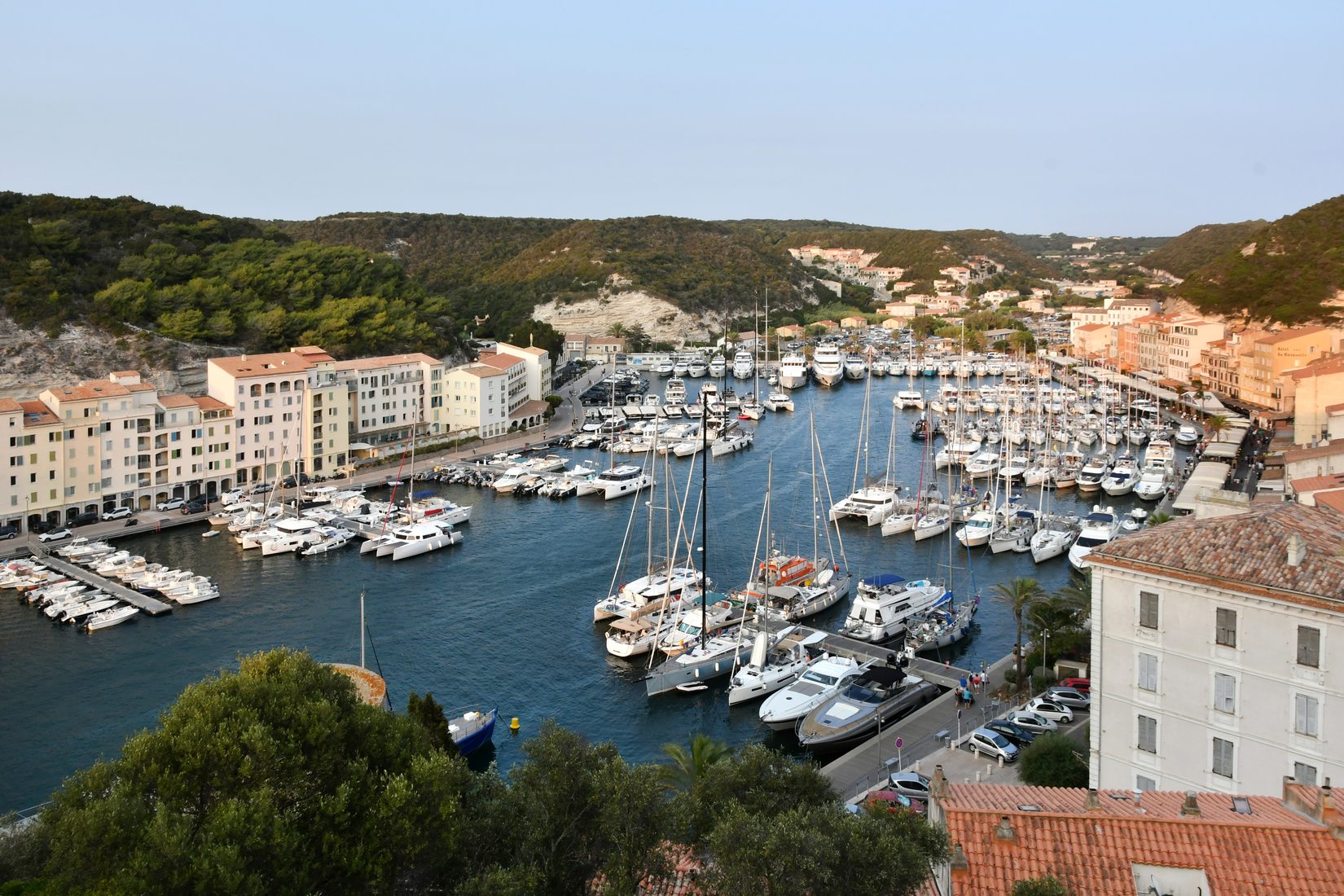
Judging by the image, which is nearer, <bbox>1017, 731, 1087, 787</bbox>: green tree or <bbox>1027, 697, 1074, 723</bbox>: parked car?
<bbox>1017, 731, 1087, 787</bbox>: green tree

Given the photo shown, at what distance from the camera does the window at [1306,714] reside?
12805 millimetres

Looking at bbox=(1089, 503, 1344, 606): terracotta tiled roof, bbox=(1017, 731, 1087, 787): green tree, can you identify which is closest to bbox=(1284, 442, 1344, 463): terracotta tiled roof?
bbox=(1089, 503, 1344, 606): terracotta tiled roof

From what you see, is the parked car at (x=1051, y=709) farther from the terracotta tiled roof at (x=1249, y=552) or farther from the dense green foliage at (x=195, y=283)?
the dense green foliage at (x=195, y=283)

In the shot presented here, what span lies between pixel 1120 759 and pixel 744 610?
39.9 feet

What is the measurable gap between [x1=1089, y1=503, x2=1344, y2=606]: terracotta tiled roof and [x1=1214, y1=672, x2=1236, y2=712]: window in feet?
4.06

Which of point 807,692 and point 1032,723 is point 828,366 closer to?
point 807,692

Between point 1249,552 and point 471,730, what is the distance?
564 inches

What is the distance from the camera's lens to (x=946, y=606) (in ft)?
92.2

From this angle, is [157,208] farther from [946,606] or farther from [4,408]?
[946,606]

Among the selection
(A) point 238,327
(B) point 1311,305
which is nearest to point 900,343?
(B) point 1311,305

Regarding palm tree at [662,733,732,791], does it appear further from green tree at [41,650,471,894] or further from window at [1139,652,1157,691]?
Answer: window at [1139,652,1157,691]

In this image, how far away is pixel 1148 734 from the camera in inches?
561

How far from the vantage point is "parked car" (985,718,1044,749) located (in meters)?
18.8

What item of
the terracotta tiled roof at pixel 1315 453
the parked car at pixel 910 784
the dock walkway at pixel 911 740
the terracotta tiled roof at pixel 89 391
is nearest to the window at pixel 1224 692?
the parked car at pixel 910 784
